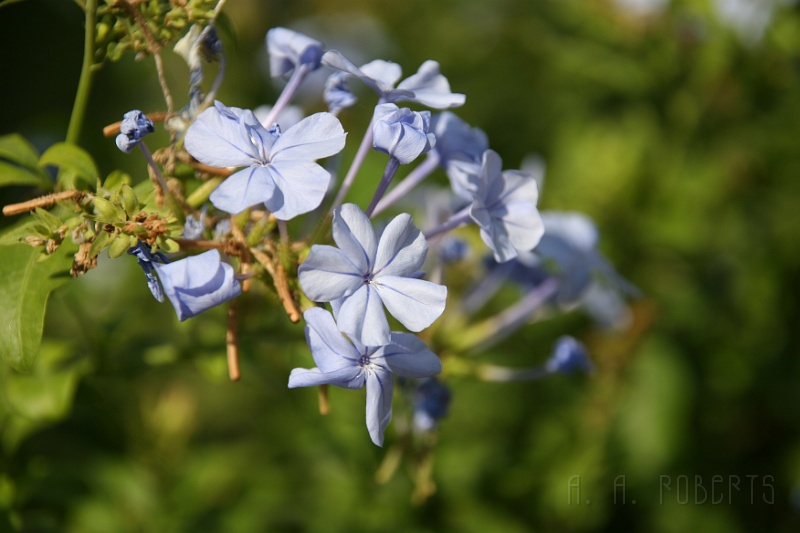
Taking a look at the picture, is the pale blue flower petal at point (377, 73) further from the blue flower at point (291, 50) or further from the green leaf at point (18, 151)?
the green leaf at point (18, 151)

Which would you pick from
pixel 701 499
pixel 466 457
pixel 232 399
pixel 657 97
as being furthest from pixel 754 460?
pixel 232 399

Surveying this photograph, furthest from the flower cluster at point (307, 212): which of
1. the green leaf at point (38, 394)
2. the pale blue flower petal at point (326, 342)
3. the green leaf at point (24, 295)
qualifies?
the green leaf at point (38, 394)

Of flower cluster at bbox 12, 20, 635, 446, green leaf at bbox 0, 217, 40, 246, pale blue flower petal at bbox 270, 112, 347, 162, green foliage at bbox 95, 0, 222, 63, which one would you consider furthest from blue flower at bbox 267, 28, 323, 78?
green leaf at bbox 0, 217, 40, 246

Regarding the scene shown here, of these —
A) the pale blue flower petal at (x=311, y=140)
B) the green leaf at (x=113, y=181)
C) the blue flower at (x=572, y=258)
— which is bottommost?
the blue flower at (x=572, y=258)

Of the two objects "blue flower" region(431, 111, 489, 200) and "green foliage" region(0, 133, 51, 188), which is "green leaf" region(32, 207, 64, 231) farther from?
"blue flower" region(431, 111, 489, 200)

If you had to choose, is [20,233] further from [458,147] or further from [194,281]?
[458,147]

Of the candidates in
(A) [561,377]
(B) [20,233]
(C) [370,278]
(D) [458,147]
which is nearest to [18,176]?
(B) [20,233]

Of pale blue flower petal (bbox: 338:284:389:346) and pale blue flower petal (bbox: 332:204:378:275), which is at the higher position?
pale blue flower petal (bbox: 332:204:378:275)
